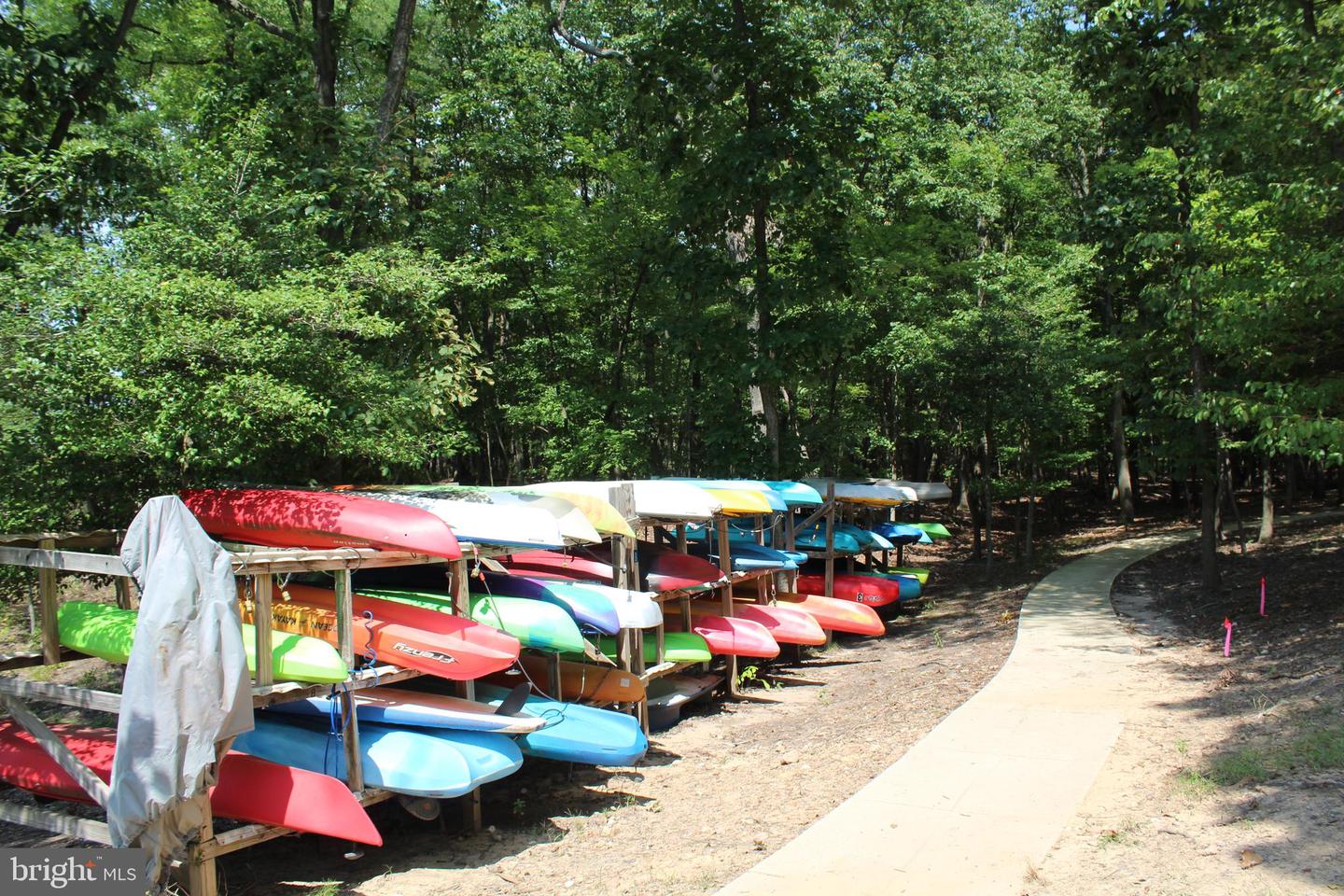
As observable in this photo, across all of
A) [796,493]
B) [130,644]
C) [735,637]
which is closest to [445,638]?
[130,644]

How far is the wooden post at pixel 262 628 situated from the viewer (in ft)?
19.0

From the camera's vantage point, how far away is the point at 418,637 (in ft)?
23.4

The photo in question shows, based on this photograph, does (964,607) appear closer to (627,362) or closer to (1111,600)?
(1111,600)

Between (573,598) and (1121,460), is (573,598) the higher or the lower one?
the lower one

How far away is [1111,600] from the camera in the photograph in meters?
15.0

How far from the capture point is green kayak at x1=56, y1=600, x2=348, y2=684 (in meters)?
6.09

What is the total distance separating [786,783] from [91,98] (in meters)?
10.6

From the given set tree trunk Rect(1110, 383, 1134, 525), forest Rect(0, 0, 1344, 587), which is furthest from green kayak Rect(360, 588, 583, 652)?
tree trunk Rect(1110, 383, 1134, 525)

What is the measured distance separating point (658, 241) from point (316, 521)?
10106 mm

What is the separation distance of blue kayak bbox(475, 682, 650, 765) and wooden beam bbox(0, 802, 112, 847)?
2917 mm

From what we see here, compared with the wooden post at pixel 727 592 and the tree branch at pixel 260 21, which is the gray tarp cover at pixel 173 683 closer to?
the wooden post at pixel 727 592

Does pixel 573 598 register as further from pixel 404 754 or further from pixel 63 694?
pixel 63 694

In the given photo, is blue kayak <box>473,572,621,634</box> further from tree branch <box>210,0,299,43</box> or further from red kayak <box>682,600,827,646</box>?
tree branch <box>210,0,299,43</box>

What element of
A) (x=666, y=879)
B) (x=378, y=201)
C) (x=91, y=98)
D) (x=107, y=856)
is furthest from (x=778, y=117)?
(x=107, y=856)
